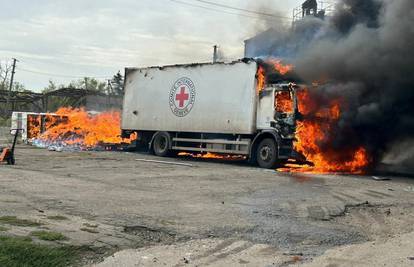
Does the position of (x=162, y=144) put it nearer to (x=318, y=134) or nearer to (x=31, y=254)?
(x=318, y=134)

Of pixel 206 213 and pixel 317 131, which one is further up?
pixel 317 131

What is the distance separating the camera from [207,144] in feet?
59.0

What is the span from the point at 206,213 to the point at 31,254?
10.7 ft

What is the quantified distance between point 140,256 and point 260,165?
445 inches

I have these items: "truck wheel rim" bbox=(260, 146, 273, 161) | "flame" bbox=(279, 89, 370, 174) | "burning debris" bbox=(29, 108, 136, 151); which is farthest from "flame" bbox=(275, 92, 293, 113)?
"burning debris" bbox=(29, 108, 136, 151)

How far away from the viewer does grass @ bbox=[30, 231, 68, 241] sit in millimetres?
5223

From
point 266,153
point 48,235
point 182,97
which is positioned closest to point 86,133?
point 182,97

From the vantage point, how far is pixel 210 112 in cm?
1791

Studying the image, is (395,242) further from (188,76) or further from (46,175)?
(188,76)

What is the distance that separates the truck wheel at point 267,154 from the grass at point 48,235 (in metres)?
10.8

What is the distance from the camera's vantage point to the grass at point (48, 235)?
5223 millimetres

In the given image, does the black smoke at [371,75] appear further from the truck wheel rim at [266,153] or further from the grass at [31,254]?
the grass at [31,254]

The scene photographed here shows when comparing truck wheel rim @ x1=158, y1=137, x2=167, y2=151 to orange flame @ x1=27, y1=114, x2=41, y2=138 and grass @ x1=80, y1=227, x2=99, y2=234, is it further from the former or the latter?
grass @ x1=80, y1=227, x2=99, y2=234

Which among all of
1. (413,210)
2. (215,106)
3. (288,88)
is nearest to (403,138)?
(288,88)
